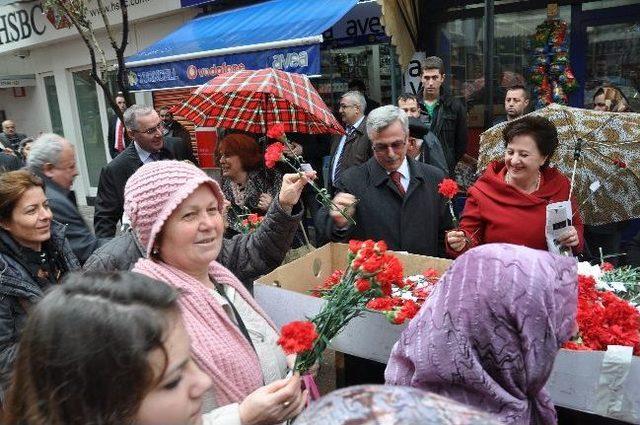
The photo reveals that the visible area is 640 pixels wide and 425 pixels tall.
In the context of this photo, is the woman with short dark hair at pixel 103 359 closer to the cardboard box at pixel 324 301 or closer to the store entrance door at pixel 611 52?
the cardboard box at pixel 324 301

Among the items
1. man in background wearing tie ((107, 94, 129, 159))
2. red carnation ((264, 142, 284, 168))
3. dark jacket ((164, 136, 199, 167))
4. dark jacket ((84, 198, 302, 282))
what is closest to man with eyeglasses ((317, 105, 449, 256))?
red carnation ((264, 142, 284, 168))

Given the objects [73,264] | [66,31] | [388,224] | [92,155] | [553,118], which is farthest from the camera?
[92,155]

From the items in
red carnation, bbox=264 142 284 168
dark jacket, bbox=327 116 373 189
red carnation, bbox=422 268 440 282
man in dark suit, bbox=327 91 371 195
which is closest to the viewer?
red carnation, bbox=422 268 440 282

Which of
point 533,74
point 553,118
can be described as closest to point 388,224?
point 553,118

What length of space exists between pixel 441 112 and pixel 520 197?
8.92 feet

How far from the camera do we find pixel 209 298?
5.64 ft

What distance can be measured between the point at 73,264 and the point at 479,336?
2343 millimetres

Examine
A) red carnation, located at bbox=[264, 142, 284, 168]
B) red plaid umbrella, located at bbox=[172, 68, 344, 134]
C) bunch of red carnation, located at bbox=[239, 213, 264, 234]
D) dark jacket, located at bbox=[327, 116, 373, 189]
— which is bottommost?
bunch of red carnation, located at bbox=[239, 213, 264, 234]

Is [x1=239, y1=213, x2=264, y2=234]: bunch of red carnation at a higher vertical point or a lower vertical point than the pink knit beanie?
lower

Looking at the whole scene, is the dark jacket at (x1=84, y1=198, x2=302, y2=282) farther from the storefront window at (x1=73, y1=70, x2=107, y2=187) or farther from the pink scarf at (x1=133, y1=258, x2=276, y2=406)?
the storefront window at (x1=73, y1=70, x2=107, y2=187)

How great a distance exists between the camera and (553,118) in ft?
11.2

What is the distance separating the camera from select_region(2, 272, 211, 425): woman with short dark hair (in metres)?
0.99

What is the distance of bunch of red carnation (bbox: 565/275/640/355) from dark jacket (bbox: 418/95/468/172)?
357cm

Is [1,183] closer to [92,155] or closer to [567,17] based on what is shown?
[567,17]
